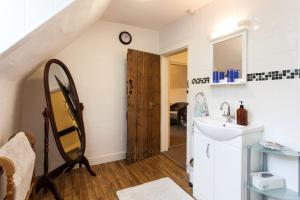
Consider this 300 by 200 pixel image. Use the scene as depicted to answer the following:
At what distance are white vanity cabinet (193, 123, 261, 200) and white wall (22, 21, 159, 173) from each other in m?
1.53

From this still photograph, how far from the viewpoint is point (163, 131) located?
3.51 meters

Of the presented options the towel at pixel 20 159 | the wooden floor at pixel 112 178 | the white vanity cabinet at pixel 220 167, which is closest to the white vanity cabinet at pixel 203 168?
the white vanity cabinet at pixel 220 167

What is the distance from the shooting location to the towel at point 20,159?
45.5 inches

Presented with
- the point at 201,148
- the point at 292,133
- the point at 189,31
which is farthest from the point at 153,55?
the point at 292,133

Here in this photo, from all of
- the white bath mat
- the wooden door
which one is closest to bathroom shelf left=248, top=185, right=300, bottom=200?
the white bath mat

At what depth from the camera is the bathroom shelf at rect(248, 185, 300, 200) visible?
54.4 inches

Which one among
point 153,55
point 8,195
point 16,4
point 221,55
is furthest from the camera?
point 153,55

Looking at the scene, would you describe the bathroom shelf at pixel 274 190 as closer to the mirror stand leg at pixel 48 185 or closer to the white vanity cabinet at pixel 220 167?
the white vanity cabinet at pixel 220 167

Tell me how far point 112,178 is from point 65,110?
115cm

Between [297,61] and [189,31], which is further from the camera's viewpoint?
[189,31]

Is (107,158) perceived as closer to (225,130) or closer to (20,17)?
(225,130)

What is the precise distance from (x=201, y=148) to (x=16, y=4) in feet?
6.75

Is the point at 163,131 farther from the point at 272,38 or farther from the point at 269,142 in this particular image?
the point at 272,38

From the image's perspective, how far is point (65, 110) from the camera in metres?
2.41
